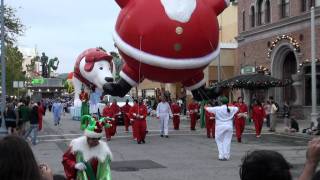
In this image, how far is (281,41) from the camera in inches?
1246

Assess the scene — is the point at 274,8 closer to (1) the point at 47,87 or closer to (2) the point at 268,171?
(2) the point at 268,171

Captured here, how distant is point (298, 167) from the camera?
40.2 ft

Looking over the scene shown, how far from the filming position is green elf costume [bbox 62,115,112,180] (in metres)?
6.50

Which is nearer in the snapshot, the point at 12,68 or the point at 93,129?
the point at 93,129

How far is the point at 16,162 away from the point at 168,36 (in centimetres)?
564

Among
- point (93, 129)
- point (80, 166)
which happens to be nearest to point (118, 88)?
point (93, 129)

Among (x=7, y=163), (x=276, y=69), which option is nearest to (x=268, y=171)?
(x=7, y=163)

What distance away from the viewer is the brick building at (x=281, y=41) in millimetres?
29562

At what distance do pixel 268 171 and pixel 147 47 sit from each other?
554cm

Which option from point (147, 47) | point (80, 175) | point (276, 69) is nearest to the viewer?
point (80, 175)

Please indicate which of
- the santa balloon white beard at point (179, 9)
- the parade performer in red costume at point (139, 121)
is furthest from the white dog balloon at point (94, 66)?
the santa balloon white beard at point (179, 9)

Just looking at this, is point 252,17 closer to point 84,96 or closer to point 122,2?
point 84,96

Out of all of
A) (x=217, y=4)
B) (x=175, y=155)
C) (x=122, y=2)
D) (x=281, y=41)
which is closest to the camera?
(x=217, y=4)

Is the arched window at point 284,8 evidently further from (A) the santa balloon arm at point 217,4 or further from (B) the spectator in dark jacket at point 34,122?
(A) the santa balloon arm at point 217,4
